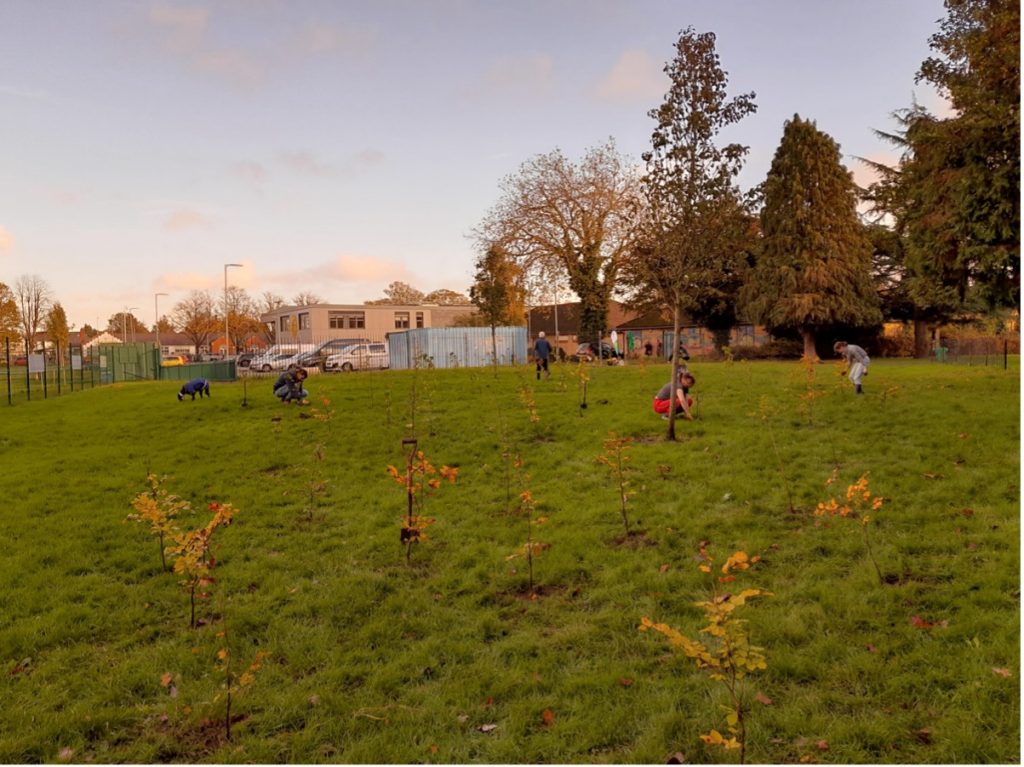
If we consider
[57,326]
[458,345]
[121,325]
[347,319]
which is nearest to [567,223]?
[458,345]

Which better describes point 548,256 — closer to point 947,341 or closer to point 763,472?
point 947,341

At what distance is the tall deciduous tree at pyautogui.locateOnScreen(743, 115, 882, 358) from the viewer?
3234 cm

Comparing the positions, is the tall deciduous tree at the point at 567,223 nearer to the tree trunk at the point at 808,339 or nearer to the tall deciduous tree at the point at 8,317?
the tree trunk at the point at 808,339

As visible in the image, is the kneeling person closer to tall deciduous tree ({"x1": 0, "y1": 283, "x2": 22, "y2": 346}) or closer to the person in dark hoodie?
the person in dark hoodie

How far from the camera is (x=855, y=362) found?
→ 1465cm

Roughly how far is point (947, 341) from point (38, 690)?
4253 centimetres

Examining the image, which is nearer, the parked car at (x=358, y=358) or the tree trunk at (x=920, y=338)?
the parked car at (x=358, y=358)

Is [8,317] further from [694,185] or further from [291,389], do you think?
[694,185]

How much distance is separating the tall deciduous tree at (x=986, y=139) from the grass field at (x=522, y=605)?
14.8 feet

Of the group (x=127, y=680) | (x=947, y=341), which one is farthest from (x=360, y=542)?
(x=947, y=341)

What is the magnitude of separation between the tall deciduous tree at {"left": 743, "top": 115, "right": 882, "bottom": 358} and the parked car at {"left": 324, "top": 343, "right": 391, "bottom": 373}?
20.4 metres

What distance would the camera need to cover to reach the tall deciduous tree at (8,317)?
5209 cm

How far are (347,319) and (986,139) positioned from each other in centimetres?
5348

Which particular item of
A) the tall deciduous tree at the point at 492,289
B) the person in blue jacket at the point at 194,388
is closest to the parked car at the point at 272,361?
the tall deciduous tree at the point at 492,289
